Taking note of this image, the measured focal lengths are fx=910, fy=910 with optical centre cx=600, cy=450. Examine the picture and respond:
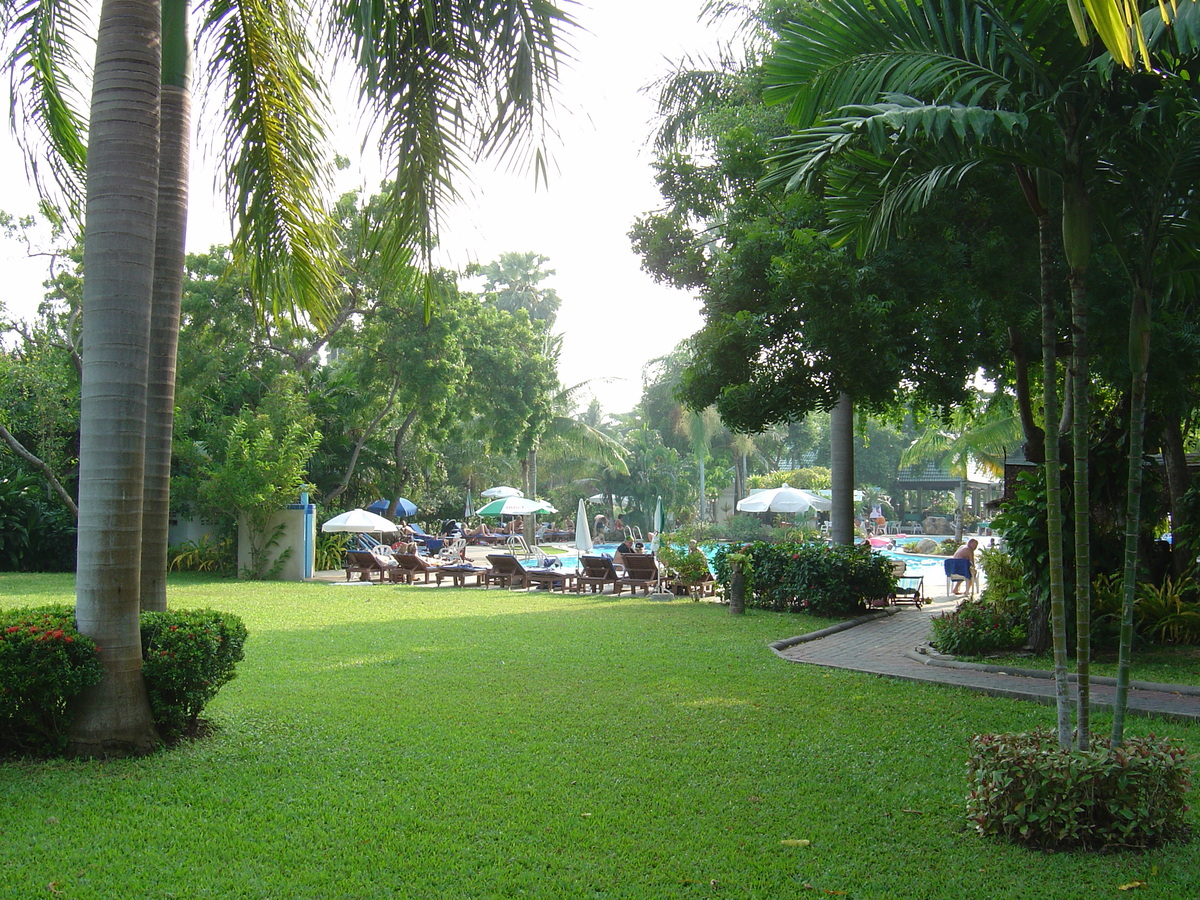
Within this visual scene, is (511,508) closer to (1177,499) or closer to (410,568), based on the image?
(410,568)

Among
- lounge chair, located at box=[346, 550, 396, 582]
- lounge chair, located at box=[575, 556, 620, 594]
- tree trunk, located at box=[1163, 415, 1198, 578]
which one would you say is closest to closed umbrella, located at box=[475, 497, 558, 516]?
lounge chair, located at box=[346, 550, 396, 582]

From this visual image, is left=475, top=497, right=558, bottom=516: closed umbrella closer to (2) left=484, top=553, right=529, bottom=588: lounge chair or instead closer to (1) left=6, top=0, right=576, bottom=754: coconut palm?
(2) left=484, top=553, right=529, bottom=588: lounge chair

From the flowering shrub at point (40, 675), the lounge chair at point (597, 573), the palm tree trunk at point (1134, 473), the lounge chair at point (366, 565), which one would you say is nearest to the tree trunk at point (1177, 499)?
the palm tree trunk at point (1134, 473)

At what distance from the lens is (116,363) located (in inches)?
216

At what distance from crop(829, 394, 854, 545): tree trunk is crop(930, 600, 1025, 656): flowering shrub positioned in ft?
16.0

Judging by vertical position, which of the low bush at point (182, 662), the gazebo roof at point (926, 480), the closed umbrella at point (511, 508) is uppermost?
the gazebo roof at point (926, 480)

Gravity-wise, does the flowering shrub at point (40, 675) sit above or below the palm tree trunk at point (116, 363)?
below

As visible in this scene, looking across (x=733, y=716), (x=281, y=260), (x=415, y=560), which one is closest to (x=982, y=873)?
(x=733, y=716)

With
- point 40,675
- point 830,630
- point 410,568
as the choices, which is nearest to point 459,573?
point 410,568

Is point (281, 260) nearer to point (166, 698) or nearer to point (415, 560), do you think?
point (166, 698)

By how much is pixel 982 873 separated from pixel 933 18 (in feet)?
15.2

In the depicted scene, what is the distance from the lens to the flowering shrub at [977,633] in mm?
10195

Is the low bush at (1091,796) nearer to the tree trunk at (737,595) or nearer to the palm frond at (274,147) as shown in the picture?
the palm frond at (274,147)

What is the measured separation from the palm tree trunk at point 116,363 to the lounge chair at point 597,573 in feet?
42.9
